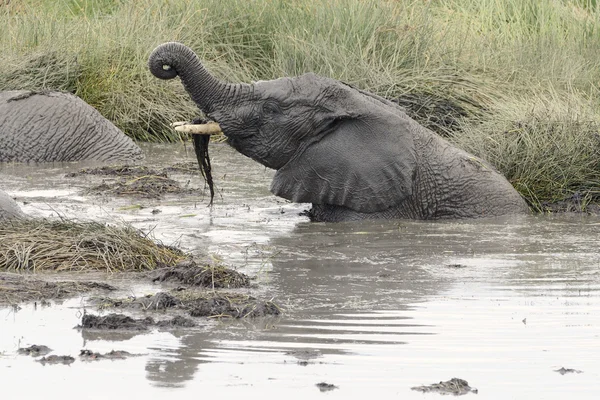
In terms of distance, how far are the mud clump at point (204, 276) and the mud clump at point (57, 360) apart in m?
1.61

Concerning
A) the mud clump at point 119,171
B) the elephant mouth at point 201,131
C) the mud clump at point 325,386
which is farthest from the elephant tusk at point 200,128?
the mud clump at point 325,386

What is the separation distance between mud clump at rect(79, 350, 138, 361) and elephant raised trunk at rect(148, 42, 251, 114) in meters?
3.67

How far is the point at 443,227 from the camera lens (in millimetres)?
9406

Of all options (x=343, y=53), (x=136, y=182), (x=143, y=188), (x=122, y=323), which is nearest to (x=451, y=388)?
(x=122, y=323)

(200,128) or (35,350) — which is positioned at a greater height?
(200,128)

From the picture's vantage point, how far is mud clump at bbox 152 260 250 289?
22.7 ft

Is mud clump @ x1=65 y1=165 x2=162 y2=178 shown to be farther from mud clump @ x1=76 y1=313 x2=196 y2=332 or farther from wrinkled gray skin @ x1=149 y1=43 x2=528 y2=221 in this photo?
mud clump @ x1=76 y1=313 x2=196 y2=332

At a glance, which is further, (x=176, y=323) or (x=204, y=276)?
(x=204, y=276)

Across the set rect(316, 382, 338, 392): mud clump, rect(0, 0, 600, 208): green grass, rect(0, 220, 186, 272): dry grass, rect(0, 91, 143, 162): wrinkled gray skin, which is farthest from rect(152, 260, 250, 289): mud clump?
rect(0, 91, 143, 162): wrinkled gray skin

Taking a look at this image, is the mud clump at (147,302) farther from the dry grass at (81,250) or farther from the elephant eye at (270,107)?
the elephant eye at (270,107)

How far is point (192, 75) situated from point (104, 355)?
3846 millimetres

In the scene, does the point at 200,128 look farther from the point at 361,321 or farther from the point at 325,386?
the point at 325,386

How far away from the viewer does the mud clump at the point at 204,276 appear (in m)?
6.93

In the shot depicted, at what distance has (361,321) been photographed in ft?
20.1
